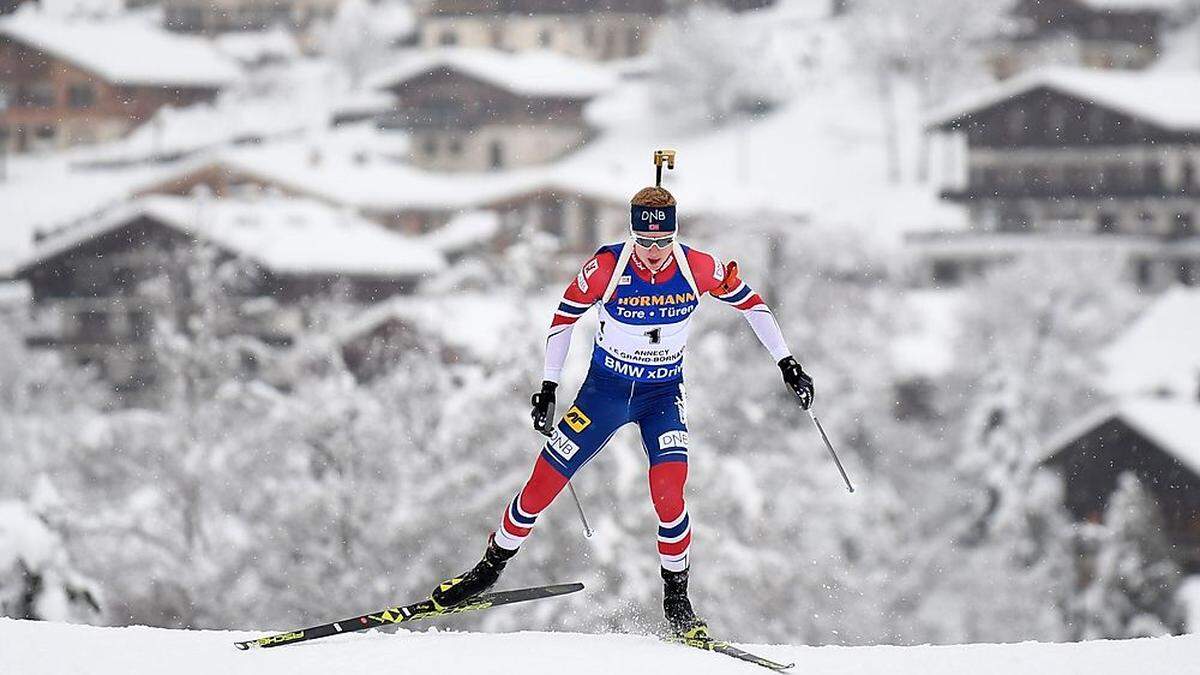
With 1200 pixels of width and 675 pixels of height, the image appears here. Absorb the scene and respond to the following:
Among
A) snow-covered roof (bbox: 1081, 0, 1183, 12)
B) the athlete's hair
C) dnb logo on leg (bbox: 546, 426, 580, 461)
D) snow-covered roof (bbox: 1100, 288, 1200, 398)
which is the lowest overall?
snow-covered roof (bbox: 1100, 288, 1200, 398)

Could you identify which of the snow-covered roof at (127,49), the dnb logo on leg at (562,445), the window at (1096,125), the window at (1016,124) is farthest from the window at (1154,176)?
the dnb logo on leg at (562,445)

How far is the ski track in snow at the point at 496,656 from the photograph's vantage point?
328 inches

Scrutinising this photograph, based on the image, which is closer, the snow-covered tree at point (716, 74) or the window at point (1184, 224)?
the window at point (1184, 224)

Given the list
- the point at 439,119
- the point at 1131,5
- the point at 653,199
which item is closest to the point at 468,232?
the point at 439,119

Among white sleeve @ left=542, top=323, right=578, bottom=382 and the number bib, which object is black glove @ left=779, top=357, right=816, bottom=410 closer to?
the number bib

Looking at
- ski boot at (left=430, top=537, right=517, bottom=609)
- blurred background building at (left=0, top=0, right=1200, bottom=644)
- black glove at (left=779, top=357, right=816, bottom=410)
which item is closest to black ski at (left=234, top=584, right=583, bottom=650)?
ski boot at (left=430, top=537, right=517, bottom=609)

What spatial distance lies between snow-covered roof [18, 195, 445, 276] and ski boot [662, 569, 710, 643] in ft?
157

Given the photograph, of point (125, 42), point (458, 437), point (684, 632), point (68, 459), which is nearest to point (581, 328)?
point (458, 437)

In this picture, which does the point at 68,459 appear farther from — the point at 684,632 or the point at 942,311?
the point at 942,311

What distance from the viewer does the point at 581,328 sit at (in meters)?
40.4

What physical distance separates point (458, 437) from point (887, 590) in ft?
38.8

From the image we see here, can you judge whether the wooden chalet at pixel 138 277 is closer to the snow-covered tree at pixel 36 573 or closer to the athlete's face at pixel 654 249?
the snow-covered tree at pixel 36 573

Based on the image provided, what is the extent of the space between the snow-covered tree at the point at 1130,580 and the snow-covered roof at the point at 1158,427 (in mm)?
4437

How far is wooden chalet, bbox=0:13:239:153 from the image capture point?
9475cm
